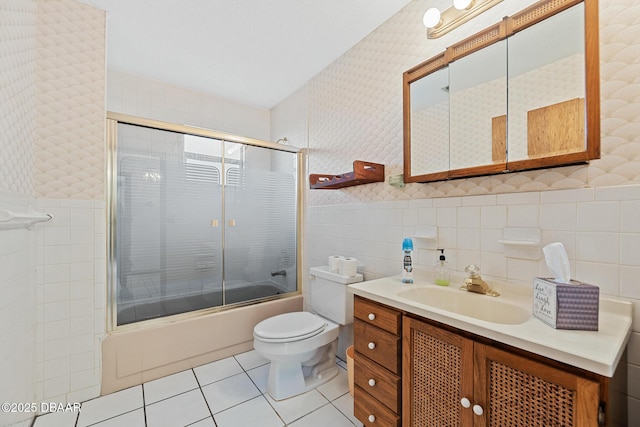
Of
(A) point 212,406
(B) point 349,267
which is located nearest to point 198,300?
(A) point 212,406

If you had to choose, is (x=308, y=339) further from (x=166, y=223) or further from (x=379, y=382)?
(x=166, y=223)

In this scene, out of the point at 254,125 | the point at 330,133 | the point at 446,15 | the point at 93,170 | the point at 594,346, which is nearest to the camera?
the point at 594,346

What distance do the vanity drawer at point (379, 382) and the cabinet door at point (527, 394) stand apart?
0.34 metres

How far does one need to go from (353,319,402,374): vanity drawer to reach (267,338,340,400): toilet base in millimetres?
593

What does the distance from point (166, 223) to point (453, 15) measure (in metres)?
2.31

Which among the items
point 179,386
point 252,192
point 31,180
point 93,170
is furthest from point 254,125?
point 179,386

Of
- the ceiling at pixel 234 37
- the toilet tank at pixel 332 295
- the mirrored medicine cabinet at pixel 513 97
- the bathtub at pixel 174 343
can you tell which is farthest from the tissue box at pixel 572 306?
the bathtub at pixel 174 343

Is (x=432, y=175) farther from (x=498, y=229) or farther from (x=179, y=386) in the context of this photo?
(x=179, y=386)

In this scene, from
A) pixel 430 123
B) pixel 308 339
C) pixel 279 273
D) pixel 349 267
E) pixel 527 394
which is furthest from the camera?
pixel 279 273

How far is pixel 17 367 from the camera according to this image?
50.4 inches

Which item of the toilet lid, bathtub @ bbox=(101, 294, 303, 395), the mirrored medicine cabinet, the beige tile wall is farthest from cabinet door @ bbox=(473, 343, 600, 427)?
the beige tile wall

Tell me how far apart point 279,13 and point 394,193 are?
143cm

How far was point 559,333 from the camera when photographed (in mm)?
792

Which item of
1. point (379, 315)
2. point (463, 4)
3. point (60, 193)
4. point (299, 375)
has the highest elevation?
point (463, 4)
